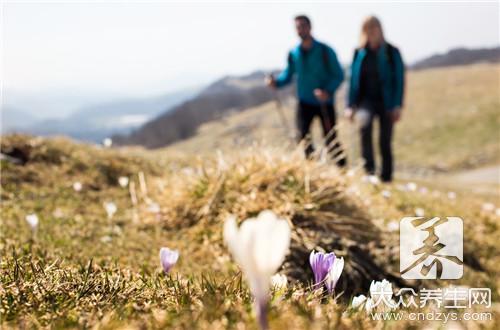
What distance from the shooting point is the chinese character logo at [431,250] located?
530 centimetres

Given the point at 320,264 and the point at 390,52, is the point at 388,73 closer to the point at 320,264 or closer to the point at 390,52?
the point at 390,52

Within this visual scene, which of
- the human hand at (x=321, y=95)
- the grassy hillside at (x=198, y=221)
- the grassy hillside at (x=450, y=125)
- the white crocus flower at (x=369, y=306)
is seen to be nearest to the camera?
the white crocus flower at (x=369, y=306)

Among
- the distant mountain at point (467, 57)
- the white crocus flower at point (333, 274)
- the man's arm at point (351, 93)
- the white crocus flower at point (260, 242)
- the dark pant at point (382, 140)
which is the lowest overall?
the distant mountain at point (467, 57)

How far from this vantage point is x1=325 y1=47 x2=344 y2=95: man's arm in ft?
30.5

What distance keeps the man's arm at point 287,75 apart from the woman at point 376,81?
1258mm

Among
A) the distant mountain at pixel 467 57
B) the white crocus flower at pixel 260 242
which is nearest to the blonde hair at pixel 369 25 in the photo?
the white crocus flower at pixel 260 242

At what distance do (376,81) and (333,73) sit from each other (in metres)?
1.18

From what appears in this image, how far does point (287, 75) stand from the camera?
1002 centimetres

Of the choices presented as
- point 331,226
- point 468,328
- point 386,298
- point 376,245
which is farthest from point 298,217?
point 468,328

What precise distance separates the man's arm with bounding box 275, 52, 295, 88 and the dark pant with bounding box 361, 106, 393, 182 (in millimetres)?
1701

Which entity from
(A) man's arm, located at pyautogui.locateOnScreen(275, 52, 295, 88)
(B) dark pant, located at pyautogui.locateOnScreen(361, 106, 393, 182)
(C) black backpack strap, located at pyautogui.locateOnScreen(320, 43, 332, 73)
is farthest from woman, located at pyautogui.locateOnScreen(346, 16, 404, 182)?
(A) man's arm, located at pyautogui.locateOnScreen(275, 52, 295, 88)

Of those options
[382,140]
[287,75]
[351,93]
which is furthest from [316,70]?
[382,140]

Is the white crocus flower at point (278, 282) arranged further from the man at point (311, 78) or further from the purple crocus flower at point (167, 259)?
the man at point (311, 78)

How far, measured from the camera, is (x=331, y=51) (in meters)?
9.31
